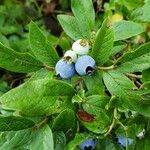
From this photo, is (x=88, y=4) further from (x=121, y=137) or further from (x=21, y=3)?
(x=21, y=3)

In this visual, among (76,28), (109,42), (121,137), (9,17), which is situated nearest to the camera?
(109,42)

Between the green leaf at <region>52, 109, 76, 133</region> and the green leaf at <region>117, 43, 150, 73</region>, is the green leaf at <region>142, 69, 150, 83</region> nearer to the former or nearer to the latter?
the green leaf at <region>117, 43, 150, 73</region>

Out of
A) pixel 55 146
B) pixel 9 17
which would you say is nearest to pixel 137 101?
pixel 55 146

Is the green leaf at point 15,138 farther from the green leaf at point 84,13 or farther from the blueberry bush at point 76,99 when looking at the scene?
the green leaf at point 84,13

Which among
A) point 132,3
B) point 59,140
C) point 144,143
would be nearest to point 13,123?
point 59,140

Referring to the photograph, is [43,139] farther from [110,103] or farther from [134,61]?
[134,61]

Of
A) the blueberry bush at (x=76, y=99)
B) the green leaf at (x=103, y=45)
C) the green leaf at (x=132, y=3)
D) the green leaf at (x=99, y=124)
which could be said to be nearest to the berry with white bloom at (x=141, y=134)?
the blueberry bush at (x=76, y=99)

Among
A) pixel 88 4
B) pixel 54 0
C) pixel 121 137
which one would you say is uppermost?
pixel 88 4
